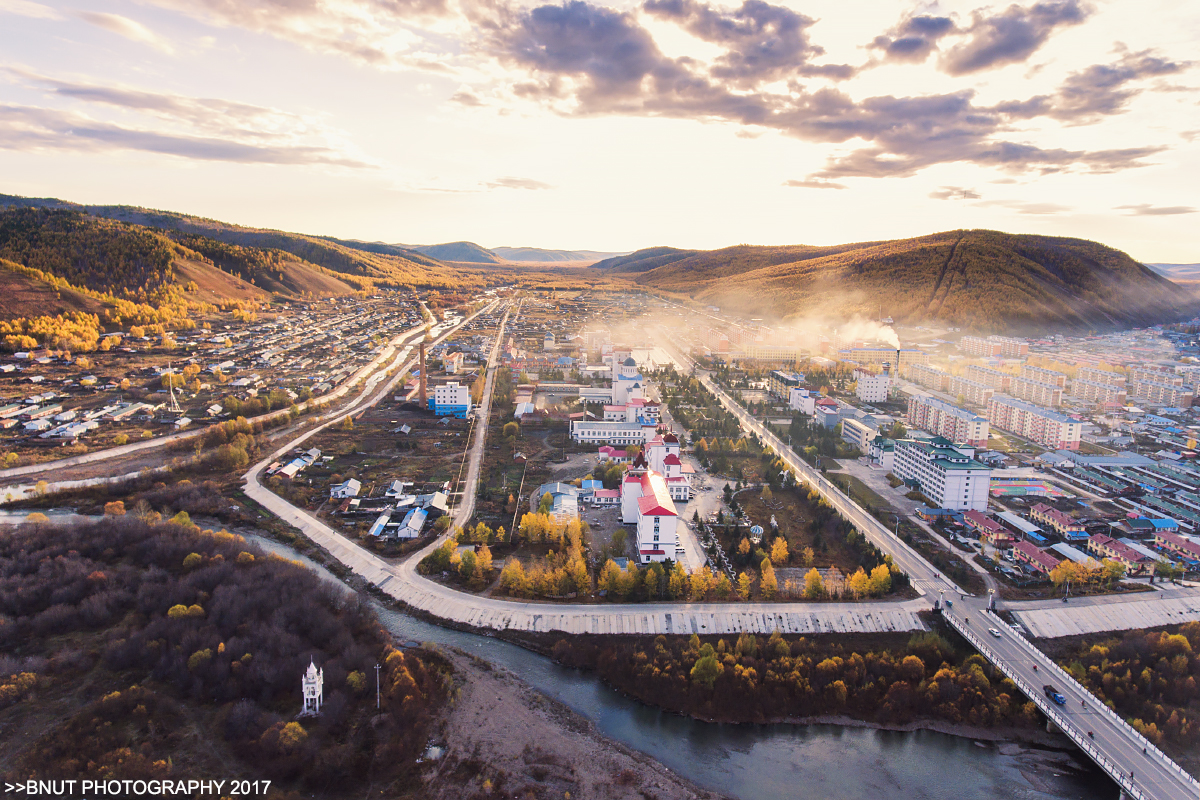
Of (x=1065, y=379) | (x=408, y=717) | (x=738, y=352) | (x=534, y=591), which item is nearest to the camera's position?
(x=408, y=717)

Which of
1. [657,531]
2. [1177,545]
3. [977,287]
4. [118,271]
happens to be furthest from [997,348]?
[118,271]

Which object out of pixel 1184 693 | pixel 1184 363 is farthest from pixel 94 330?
pixel 1184 363

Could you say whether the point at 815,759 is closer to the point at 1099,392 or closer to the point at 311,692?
the point at 311,692

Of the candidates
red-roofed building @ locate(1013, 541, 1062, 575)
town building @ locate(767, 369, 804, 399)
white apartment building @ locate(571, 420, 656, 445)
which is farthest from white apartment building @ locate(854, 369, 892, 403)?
red-roofed building @ locate(1013, 541, 1062, 575)

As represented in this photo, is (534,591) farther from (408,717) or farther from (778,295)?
(778,295)

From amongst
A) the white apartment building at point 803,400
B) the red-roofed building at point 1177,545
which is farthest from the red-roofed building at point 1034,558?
the white apartment building at point 803,400

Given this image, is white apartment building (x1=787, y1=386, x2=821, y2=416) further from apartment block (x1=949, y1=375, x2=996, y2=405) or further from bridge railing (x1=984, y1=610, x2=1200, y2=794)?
bridge railing (x1=984, y1=610, x2=1200, y2=794)
